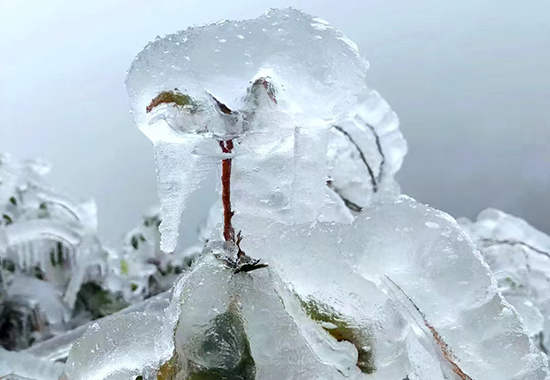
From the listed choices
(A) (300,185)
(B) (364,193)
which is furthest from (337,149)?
(A) (300,185)

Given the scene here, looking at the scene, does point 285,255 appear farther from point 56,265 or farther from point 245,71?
point 56,265

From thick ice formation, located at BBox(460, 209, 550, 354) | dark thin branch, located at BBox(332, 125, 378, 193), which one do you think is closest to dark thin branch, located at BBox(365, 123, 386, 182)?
dark thin branch, located at BBox(332, 125, 378, 193)

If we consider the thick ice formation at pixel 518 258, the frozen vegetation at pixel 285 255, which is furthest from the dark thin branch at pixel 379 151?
the frozen vegetation at pixel 285 255

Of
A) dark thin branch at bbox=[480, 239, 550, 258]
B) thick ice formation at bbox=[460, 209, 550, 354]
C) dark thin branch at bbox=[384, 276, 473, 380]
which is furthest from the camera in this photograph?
dark thin branch at bbox=[480, 239, 550, 258]

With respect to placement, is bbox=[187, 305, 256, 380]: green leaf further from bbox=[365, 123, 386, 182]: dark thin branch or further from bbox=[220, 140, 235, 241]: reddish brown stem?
bbox=[365, 123, 386, 182]: dark thin branch

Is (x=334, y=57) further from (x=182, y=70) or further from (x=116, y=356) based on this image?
(x=116, y=356)

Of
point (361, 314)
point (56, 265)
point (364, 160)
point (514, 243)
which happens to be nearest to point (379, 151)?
point (364, 160)
